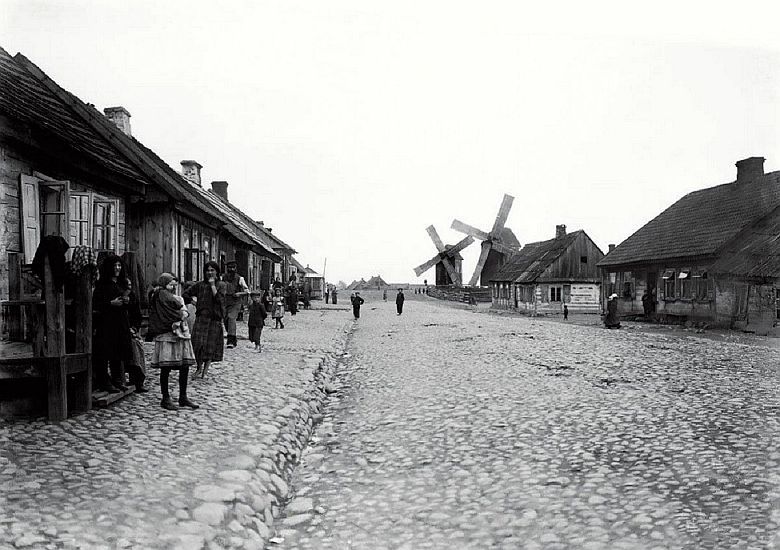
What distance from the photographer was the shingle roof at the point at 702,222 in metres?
24.4

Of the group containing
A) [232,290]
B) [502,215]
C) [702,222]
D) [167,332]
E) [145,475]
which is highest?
[502,215]

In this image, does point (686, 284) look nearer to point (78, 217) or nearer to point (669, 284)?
point (669, 284)

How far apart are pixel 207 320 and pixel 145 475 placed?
199 inches

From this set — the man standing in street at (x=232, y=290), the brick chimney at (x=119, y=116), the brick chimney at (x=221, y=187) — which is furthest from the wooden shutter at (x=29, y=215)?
the brick chimney at (x=221, y=187)

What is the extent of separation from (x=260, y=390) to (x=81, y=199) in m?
4.14

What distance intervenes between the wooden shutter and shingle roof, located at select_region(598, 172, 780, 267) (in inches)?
876

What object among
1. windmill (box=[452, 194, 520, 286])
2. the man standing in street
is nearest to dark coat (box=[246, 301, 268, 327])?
the man standing in street

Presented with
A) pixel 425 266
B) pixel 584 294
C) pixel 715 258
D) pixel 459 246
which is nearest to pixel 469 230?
pixel 459 246

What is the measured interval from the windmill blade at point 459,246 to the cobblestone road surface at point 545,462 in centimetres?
5026

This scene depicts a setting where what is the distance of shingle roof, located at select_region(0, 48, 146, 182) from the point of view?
7722 mm

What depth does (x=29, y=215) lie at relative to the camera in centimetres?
820

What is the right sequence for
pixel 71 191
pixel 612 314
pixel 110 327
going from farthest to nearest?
pixel 612 314, pixel 71 191, pixel 110 327

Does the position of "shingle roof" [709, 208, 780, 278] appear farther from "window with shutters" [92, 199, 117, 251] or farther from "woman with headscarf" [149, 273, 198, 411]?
"woman with headscarf" [149, 273, 198, 411]

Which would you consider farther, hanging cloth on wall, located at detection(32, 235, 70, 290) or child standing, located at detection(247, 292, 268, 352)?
child standing, located at detection(247, 292, 268, 352)
